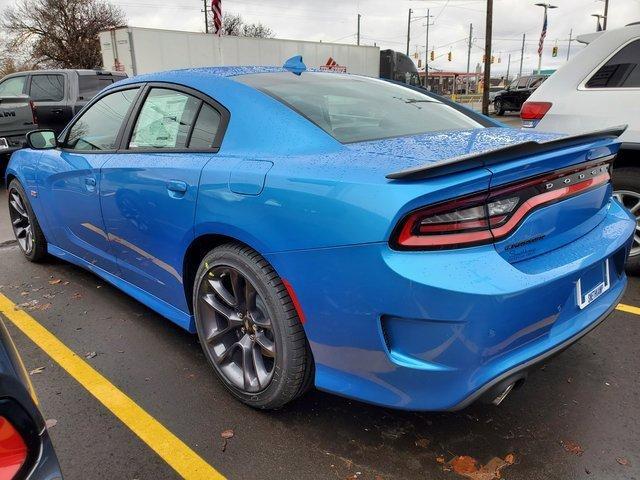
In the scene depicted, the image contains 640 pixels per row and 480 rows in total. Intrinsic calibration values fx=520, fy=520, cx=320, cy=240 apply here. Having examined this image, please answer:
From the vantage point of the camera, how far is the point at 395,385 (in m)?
1.83

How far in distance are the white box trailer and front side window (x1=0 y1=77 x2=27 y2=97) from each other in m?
4.20

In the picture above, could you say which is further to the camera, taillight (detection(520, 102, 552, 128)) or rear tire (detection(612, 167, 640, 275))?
taillight (detection(520, 102, 552, 128))

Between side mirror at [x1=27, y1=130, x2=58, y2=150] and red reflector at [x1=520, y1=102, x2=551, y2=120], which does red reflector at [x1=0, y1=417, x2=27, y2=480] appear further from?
red reflector at [x1=520, y1=102, x2=551, y2=120]

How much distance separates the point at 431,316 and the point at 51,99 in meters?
10.9

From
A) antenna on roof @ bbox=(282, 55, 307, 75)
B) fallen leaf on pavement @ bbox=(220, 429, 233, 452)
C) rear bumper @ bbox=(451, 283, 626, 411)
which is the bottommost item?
fallen leaf on pavement @ bbox=(220, 429, 233, 452)

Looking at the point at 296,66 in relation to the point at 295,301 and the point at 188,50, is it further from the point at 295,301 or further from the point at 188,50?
the point at 188,50

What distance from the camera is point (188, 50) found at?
55.9 ft

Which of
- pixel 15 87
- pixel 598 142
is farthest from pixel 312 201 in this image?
pixel 15 87

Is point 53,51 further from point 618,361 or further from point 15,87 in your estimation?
point 618,361

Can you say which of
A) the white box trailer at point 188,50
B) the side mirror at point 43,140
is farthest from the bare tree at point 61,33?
the side mirror at point 43,140

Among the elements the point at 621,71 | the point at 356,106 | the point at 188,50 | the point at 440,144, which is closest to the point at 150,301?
the point at 356,106

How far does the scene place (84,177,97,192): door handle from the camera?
3.15 meters

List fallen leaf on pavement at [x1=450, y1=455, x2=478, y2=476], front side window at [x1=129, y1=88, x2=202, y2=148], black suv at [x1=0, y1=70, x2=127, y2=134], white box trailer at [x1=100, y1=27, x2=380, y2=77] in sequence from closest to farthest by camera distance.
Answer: fallen leaf on pavement at [x1=450, y1=455, x2=478, y2=476] < front side window at [x1=129, y1=88, x2=202, y2=148] < black suv at [x1=0, y1=70, x2=127, y2=134] < white box trailer at [x1=100, y1=27, x2=380, y2=77]

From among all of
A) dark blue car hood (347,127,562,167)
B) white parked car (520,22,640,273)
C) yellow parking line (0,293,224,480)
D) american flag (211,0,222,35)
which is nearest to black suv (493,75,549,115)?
american flag (211,0,222,35)
